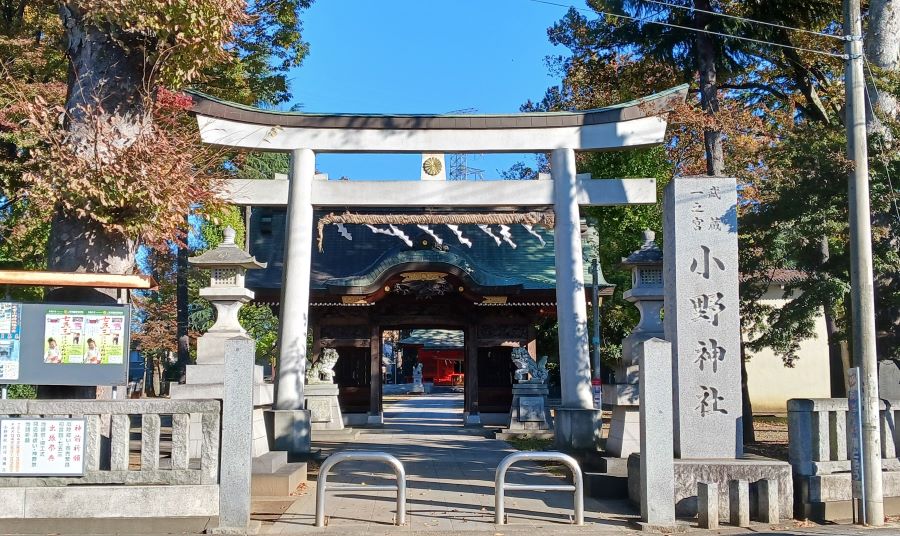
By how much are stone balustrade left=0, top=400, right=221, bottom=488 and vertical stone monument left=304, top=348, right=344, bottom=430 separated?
13.3 meters

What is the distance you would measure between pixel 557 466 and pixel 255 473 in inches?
231

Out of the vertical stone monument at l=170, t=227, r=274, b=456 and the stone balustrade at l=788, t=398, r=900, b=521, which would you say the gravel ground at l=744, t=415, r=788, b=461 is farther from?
the vertical stone monument at l=170, t=227, r=274, b=456

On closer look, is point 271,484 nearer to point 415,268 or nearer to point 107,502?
point 107,502

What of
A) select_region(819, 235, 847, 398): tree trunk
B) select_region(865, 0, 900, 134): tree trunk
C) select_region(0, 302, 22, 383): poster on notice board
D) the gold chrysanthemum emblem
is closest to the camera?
select_region(0, 302, 22, 383): poster on notice board

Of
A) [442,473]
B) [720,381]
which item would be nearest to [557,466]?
[442,473]

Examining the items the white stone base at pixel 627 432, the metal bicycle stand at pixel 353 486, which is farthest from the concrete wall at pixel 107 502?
the white stone base at pixel 627 432

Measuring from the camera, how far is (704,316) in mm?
10523

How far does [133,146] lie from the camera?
9828 mm

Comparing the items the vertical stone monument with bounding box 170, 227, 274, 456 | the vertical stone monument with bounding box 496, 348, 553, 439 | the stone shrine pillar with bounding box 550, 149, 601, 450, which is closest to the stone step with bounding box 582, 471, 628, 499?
the stone shrine pillar with bounding box 550, 149, 601, 450

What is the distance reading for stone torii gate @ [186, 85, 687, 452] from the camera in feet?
49.4

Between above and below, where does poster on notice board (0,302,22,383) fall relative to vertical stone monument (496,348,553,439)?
above

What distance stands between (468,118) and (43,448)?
9.54 meters

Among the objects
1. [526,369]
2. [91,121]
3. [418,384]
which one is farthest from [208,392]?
[418,384]

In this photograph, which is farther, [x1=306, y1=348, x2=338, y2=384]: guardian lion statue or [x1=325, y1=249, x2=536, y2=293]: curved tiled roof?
[x1=306, y1=348, x2=338, y2=384]: guardian lion statue
